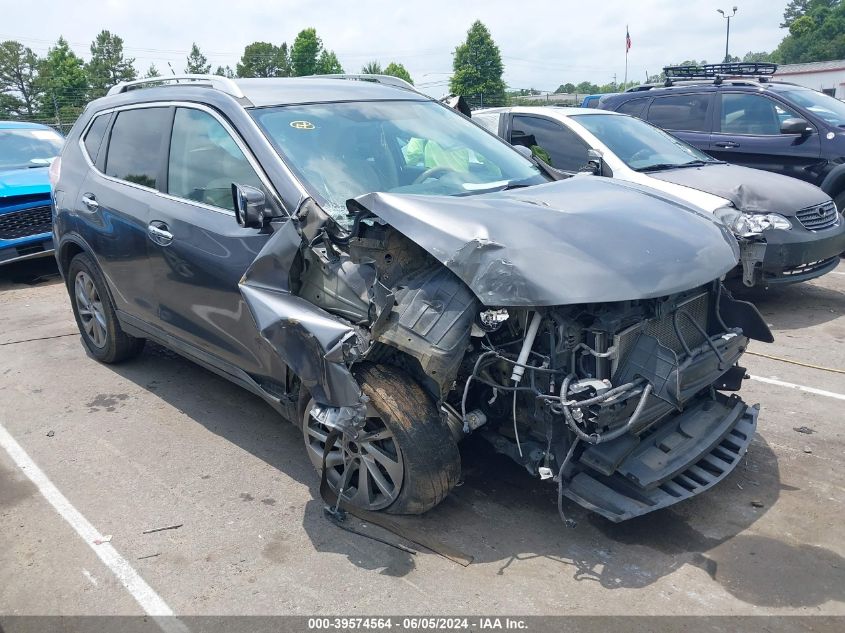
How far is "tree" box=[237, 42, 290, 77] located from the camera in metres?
80.5

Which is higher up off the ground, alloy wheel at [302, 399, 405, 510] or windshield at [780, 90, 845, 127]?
windshield at [780, 90, 845, 127]

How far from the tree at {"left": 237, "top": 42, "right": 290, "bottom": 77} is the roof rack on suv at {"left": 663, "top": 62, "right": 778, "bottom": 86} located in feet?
248

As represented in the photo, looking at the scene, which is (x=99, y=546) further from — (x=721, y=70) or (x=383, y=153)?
(x=721, y=70)

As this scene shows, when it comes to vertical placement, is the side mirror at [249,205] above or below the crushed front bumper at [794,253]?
above

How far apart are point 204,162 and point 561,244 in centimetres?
231

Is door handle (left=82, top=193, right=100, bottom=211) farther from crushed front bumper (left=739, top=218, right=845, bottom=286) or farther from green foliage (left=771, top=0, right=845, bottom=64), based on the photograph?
green foliage (left=771, top=0, right=845, bottom=64)

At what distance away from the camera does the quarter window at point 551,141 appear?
7285 mm

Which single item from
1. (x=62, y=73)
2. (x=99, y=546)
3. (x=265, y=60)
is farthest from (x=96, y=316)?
(x=265, y=60)

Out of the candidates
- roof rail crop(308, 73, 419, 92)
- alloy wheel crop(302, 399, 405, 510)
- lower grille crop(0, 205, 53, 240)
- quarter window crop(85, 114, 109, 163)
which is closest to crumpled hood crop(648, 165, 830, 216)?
roof rail crop(308, 73, 419, 92)

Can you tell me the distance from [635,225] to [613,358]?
69 cm

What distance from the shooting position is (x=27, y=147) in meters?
10.2

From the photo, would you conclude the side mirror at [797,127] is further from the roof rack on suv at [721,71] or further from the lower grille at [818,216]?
the lower grille at [818,216]

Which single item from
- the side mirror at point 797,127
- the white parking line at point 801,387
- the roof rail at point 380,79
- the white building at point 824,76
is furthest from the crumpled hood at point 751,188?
the white building at point 824,76

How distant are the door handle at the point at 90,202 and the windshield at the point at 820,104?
7573mm
